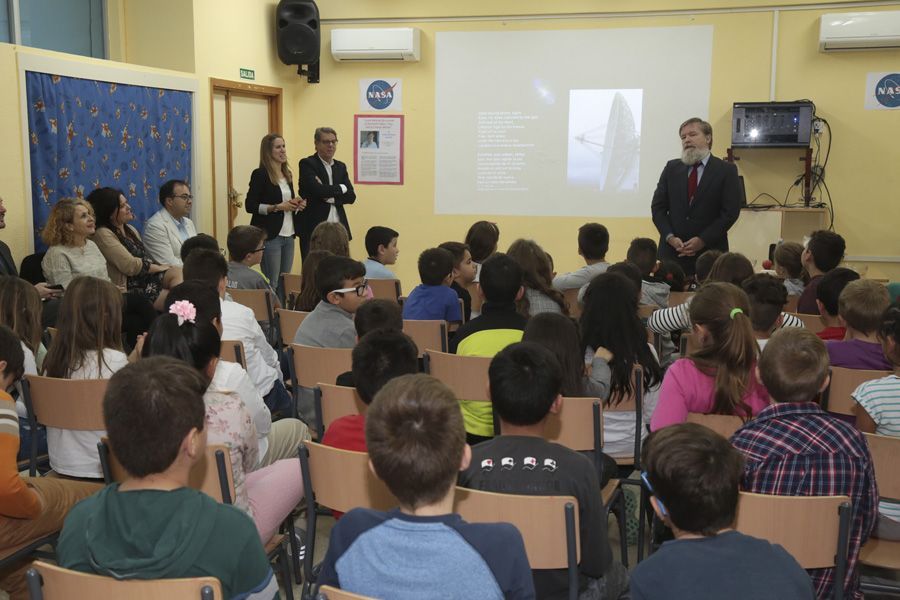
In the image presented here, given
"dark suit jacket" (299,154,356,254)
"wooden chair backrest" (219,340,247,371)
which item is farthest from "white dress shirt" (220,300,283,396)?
"dark suit jacket" (299,154,356,254)

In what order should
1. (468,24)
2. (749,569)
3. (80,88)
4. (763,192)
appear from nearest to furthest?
(749,569)
(80,88)
(763,192)
(468,24)

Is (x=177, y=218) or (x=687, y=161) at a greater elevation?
(x=687, y=161)

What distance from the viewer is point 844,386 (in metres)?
2.92

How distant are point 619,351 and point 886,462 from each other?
1.00 metres

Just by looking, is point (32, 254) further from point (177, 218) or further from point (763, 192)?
point (763, 192)

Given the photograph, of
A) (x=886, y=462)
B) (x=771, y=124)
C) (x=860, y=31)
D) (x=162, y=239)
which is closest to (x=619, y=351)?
(x=886, y=462)

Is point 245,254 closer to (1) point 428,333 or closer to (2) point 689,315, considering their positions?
(1) point 428,333

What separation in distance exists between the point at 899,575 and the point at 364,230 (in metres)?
6.82

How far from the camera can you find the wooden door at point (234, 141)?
7836mm

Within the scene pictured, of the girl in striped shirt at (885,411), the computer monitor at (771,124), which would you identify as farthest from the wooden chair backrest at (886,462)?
the computer monitor at (771,124)

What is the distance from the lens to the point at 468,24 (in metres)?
8.60

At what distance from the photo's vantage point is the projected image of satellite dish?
8359 mm

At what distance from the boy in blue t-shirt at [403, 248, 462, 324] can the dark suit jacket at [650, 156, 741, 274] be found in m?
2.17


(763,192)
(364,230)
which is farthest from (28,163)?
(763,192)
